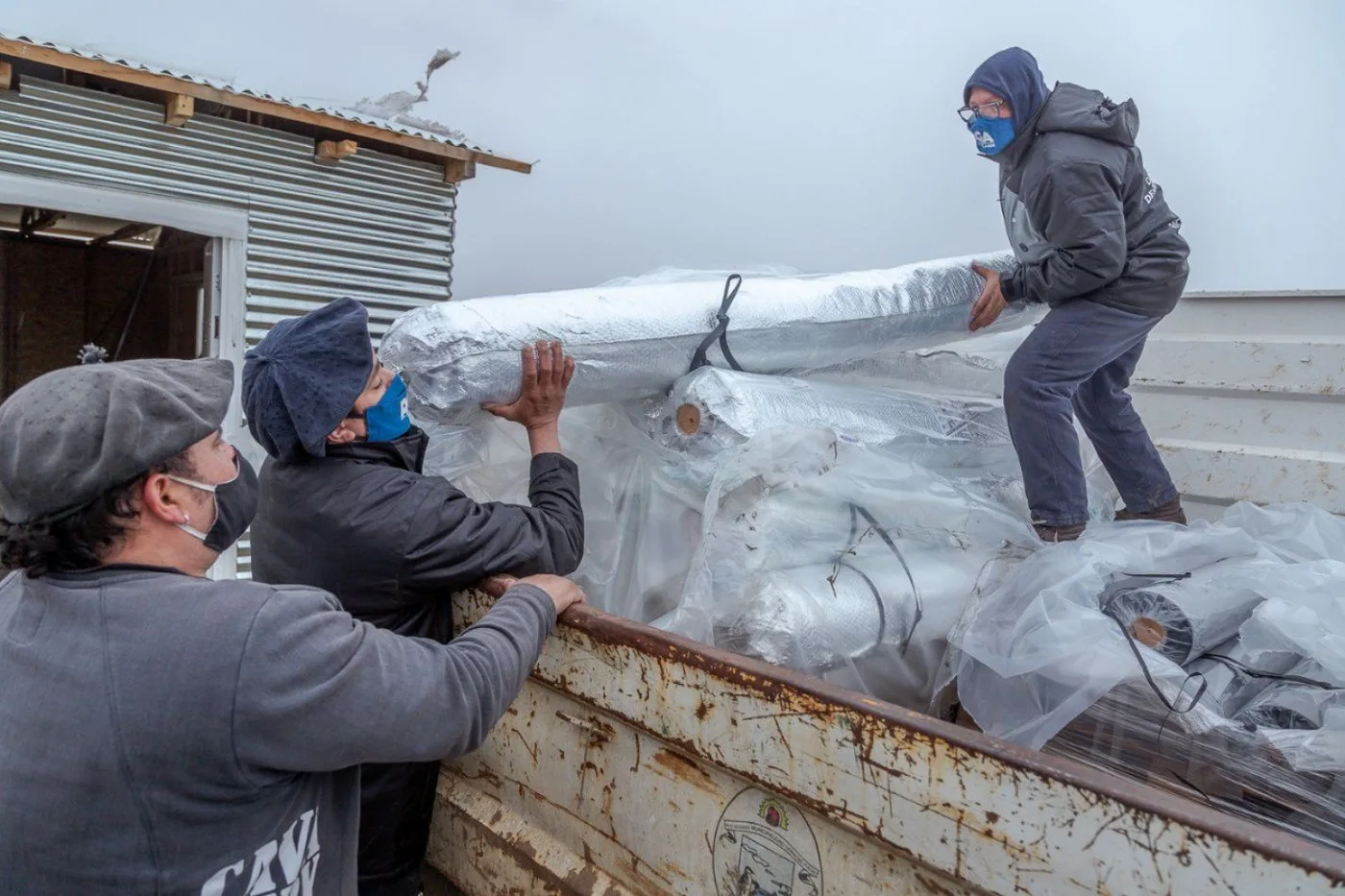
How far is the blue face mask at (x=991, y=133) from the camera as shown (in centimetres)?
224

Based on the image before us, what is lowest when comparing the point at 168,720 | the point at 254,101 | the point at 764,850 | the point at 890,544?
the point at 764,850

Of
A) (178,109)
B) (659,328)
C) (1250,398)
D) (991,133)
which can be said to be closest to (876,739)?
(659,328)

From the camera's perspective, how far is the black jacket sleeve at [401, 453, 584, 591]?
5.39ft

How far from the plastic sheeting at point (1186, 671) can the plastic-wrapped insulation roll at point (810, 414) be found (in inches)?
23.0

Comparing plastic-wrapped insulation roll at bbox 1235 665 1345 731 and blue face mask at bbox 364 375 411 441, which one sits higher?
blue face mask at bbox 364 375 411 441

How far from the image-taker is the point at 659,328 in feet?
6.86

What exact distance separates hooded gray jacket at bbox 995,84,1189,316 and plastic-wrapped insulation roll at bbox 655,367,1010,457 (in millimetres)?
373

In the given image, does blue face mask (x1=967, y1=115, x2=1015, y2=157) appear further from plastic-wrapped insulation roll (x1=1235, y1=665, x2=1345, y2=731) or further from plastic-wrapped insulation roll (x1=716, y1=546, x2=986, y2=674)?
plastic-wrapped insulation roll (x1=1235, y1=665, x2=1345, y2=731)

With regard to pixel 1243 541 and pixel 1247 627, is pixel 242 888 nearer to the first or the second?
pixel 1247 627

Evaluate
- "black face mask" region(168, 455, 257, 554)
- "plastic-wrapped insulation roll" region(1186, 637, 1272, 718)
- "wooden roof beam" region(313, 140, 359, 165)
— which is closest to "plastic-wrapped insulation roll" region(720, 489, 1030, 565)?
"plastic-wrapped insulation roll" region(1186, 637, 1272, 718)

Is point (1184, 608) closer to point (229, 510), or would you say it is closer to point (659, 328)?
point (659, 328)

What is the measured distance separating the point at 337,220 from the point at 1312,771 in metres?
5.94

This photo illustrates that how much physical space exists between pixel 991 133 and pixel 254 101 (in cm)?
439

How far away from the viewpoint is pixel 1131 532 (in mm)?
1843
